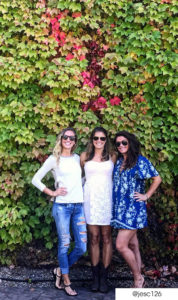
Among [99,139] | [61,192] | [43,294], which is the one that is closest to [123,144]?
[99,139]

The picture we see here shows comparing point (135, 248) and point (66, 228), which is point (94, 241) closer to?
point (66, 228)

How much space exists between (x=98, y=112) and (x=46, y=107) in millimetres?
803

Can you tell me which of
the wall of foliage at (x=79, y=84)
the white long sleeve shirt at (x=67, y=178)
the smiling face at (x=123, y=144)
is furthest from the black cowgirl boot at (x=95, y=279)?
the smiling face at (x=123, y=144)

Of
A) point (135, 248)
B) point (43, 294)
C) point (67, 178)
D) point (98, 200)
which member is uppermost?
point (67, 178)

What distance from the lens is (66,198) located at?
4020 mm

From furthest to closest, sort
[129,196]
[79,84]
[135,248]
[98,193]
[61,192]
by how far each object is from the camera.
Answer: [79,84] < [135,248] < [98,193] < [61,192] < [129,196]

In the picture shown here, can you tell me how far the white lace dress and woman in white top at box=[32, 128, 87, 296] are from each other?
11cm

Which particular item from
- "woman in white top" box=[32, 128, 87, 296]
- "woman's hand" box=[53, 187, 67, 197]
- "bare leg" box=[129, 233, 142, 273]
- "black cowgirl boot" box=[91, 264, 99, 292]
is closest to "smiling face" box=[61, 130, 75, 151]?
"woman in white top" box=[32, 128, 87, 296]

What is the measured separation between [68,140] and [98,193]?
76 centimetres

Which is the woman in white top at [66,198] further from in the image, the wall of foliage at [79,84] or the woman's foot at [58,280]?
the wall of foliage at [79,84]

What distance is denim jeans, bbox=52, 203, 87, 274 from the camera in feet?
13.2

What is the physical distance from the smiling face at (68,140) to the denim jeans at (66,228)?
723 mm

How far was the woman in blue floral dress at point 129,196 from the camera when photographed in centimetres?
390

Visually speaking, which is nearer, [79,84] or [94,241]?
[94,241]
